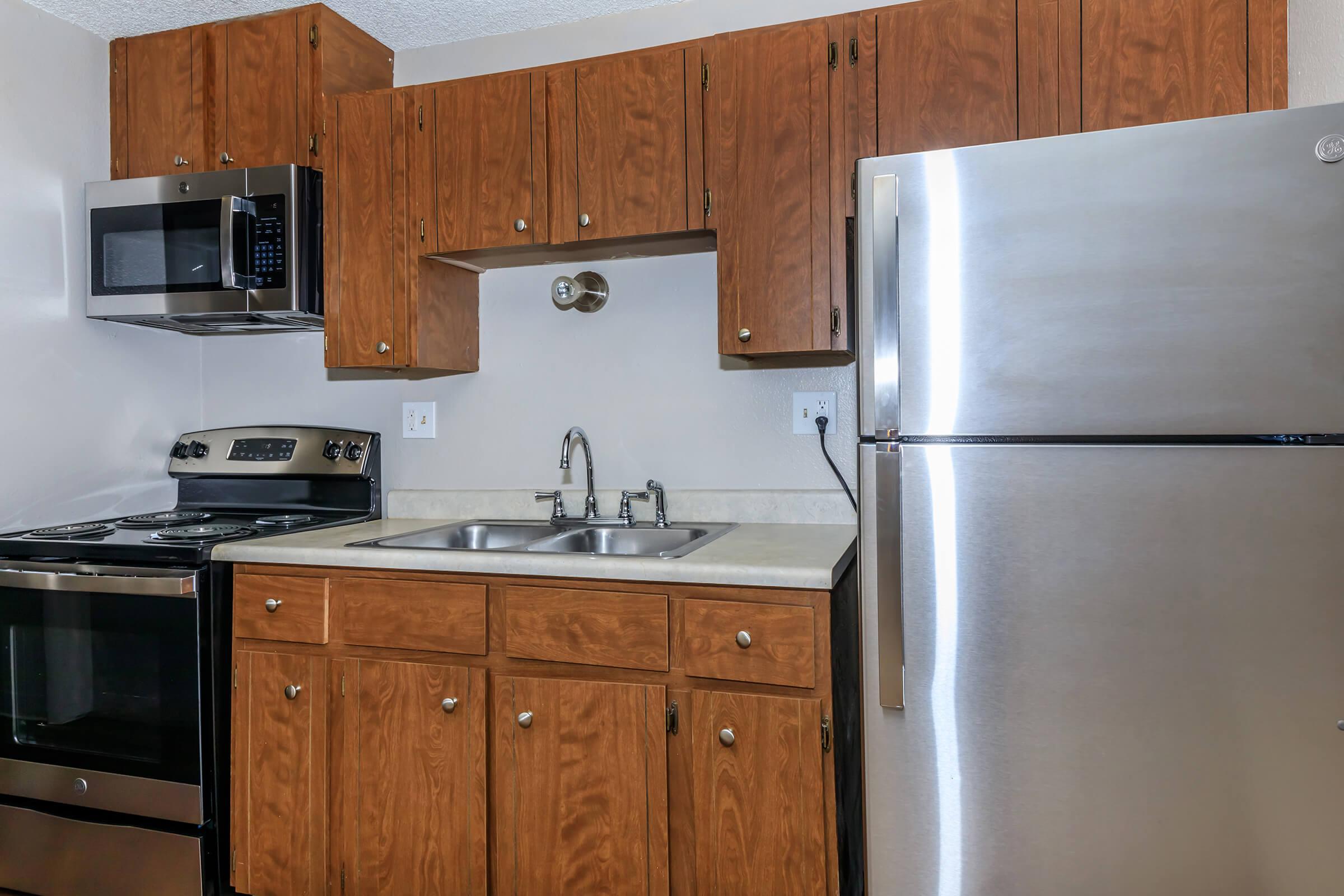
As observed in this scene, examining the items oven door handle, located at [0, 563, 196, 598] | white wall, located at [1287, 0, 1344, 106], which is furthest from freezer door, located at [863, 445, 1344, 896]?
oven door handle, located at [0, 563, 196, 598]

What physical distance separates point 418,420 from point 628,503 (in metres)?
0.76

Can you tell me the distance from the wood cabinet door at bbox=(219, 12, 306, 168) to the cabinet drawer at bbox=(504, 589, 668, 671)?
4.96ft

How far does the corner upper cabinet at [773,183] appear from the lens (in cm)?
179

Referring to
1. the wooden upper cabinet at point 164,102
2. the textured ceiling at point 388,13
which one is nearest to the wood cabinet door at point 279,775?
the wooden upper cabinet at point 164,102

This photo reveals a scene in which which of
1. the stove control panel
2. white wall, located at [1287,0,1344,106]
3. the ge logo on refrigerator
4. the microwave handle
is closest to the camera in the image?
the ge logo on refrigerator

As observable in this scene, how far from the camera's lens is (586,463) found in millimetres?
2270

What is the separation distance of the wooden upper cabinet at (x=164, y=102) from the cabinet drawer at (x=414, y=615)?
1.47 meters

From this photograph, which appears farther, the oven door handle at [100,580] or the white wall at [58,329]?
the white wall at [58,329]

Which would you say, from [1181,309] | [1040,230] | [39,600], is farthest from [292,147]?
[1181,309]

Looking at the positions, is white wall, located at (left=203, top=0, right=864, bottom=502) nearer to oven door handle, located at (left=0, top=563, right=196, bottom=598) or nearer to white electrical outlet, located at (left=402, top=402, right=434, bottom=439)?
white electrical outlet, located at (left=402, top=402, right=434, bottom=439)

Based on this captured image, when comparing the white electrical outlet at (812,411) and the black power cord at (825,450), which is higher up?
the white electrical outlet at (812,411)

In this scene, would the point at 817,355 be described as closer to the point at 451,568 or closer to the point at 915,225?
the point at 915,225

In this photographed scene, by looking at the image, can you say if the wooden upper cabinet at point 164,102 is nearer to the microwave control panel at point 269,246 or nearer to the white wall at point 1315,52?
the microwave control panel at point 269,246

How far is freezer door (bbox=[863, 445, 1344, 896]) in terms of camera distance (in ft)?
3.72
